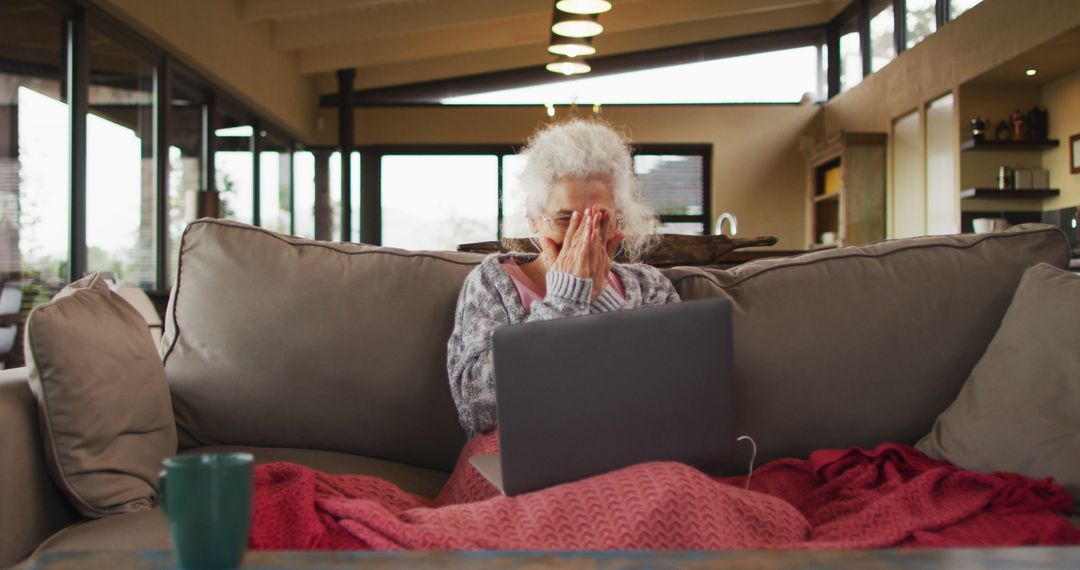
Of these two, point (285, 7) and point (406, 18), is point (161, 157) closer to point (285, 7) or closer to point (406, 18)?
point (285, 7)

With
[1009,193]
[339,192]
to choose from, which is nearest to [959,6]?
[1009,193]

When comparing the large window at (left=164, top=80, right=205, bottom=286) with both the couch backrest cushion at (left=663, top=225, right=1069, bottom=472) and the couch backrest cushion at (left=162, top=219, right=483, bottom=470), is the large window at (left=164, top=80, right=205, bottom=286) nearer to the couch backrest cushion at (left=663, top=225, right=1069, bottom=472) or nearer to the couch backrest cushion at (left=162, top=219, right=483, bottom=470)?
the couch backrest cushion at (left=162, top=219, right=483, bottom=470)

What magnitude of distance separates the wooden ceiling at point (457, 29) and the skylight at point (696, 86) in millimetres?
279

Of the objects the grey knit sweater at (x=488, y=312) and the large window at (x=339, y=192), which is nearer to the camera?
the grey knit sweater at (x=488, y=312)

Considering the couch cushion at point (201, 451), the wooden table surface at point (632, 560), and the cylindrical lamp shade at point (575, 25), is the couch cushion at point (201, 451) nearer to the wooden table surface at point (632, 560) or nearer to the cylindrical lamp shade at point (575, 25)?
the wooden table surface at point (632, 560)

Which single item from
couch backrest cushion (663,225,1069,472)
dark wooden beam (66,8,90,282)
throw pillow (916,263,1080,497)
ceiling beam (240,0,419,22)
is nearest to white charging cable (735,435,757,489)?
couch backrest cushion (663,225,1069,472)

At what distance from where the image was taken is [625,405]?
1.27 metres

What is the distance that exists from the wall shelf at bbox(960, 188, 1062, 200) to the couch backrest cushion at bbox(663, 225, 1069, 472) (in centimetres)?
474

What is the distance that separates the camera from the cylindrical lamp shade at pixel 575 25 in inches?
226

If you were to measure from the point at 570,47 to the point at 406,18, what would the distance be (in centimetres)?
182

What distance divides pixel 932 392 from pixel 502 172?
8.42m

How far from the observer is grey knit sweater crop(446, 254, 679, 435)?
1.74 meters

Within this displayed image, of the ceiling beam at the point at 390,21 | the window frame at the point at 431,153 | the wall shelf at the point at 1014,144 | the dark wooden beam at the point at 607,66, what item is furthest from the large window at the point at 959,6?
the window frame at the point at 431,153

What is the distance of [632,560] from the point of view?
78 cm
